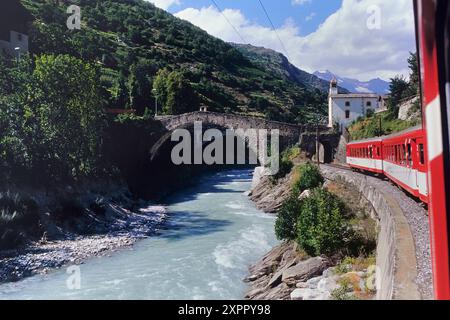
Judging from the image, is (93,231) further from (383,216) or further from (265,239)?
(383,216)

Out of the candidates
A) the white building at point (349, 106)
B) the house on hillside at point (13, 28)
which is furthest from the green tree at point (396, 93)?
the house on hillside at point (13, 28)

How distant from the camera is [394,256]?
886cm

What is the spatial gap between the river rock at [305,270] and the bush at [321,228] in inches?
30.3

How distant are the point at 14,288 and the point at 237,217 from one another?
56.3 ft

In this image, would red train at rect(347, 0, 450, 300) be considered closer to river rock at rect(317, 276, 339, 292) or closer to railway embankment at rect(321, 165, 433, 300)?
railway embankment at rect(321, 165, 433, 300)

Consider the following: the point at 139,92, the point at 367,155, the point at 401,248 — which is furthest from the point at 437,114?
the point at 139,92

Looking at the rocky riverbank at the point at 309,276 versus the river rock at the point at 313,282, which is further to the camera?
the river rock at the point at 313,282

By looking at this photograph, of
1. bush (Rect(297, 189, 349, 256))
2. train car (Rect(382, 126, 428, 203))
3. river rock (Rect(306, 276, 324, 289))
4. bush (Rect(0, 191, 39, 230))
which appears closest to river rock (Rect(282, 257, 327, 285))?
river rock (Rect(306, 276, 324, 289))

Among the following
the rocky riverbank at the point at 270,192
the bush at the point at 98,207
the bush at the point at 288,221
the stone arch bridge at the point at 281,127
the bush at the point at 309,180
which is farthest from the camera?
the stone arch bridge at the point at 281,127

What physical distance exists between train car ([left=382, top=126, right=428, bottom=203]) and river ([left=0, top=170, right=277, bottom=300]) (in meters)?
7.68

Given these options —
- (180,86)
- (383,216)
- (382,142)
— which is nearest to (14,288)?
(383,216)

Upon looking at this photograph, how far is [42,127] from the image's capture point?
27.1m

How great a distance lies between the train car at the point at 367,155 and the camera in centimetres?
2160

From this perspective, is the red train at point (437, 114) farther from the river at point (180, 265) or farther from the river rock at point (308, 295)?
the river at point (180, 265)
